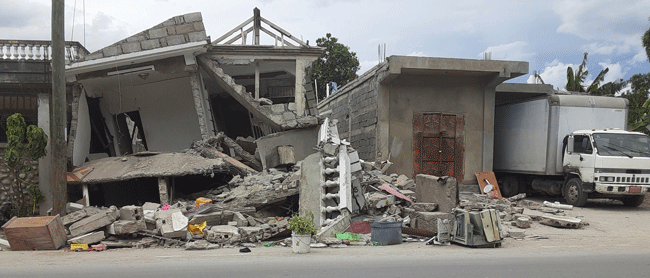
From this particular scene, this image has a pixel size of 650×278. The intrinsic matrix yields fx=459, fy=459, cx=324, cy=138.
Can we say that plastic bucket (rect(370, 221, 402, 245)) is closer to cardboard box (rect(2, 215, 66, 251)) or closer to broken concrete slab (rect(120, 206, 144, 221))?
broken concrete slab (rect(120, 206, 144, 221))

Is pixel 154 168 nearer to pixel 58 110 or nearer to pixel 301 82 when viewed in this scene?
pixel 58 110

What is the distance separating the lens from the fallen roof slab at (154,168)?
39.8ft

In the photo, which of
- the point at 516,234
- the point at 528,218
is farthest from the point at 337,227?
the point at 528,218

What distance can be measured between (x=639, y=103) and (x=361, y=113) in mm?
24098

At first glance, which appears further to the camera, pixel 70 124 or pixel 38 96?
pixel 70 124

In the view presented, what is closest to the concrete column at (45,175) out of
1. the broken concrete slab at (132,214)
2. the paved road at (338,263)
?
the broken concrete slab at (132,214)

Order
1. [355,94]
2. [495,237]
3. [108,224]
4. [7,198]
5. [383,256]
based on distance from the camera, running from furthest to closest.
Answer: [355,94] < [7,198] < [108,224] < [495,237] < [383,256]

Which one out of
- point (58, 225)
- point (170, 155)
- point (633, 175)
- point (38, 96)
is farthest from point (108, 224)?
point (633, 175)

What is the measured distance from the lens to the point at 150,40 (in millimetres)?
14109

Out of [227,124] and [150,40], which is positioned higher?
[150,40]

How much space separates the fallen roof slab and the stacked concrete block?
344 cm

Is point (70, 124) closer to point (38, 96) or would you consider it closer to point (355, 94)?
point (38, 96)

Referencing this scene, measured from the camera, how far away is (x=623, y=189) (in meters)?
13.3

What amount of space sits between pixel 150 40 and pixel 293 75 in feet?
15.2
